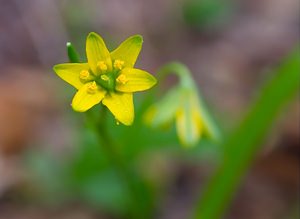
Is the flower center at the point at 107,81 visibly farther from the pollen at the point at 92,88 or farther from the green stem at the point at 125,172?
the green stem at the point at 125,172

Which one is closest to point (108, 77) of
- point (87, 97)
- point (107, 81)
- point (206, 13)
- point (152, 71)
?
point (107, 81)

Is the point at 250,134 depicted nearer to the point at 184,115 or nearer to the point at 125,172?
the point at 184,115

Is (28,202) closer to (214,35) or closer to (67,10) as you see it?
(67,10)

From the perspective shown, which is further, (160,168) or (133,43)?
(160,168)

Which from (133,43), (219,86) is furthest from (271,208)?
(133,43)

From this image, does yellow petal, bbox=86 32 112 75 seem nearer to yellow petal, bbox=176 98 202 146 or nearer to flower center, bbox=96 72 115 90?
flower center, bbox=96 72 115 90

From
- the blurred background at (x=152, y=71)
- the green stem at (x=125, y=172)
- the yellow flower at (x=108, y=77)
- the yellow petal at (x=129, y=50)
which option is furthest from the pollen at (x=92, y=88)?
the blurred background at (x=152, y=71)

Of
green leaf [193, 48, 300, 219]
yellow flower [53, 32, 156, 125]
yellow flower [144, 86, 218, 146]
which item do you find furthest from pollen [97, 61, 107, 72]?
green leaf [193, 48, 300, 219]
